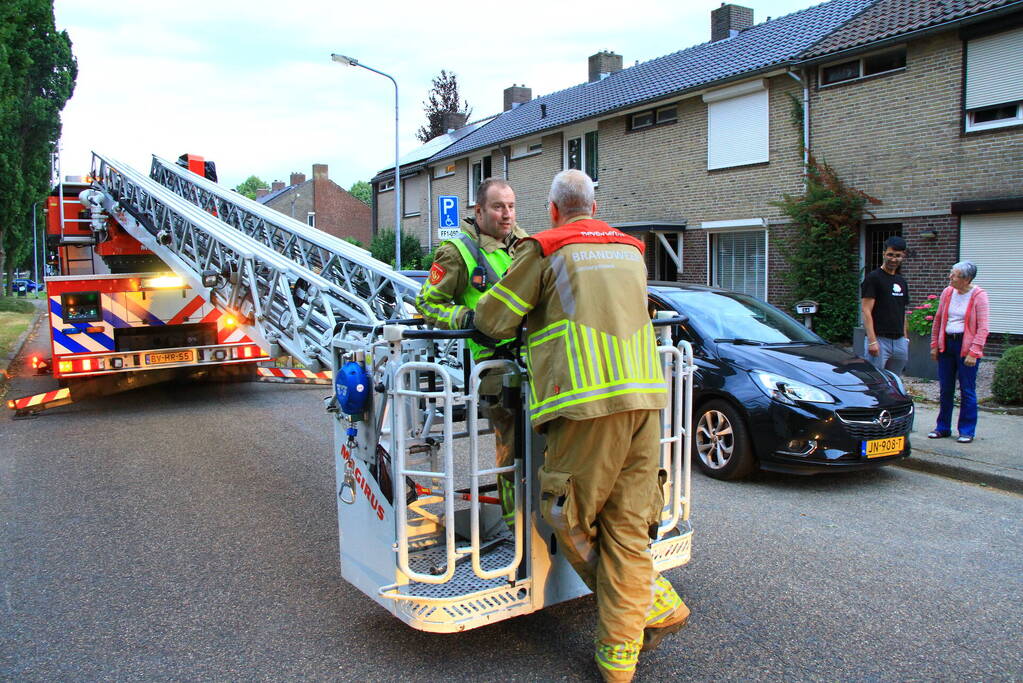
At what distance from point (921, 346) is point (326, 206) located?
49.2 m

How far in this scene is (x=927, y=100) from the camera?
14023 mm

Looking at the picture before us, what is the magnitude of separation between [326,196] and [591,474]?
55532 millimetres

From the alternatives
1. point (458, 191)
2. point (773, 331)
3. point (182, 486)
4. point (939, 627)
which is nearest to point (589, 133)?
point (458, 191)

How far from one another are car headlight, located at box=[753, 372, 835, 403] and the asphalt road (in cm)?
71

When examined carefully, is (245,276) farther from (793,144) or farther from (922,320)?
(793,144)

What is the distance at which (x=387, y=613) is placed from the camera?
395 centimetres

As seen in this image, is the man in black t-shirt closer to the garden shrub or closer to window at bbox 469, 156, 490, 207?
the garden shrub

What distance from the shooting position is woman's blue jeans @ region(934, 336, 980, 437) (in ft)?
24.2

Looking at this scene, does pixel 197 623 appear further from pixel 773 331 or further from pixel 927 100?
pixel 927 100

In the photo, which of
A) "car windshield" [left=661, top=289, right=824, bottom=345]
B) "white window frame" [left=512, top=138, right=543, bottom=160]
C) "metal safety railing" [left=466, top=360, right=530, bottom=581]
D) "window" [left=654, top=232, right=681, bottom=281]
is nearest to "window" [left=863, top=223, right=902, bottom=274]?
"window" [left=654, top=232, right=681, bottom=281]

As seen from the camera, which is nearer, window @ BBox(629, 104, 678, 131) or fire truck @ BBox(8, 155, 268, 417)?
fire truck @ BBox(8, 155, 268, 417)

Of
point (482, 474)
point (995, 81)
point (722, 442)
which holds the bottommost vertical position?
point (722, 442)

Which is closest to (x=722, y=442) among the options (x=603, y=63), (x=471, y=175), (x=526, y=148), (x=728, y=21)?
(x=728, y=21)

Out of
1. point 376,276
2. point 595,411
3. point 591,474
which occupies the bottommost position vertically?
point 591,474
